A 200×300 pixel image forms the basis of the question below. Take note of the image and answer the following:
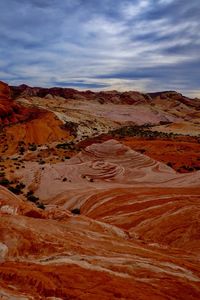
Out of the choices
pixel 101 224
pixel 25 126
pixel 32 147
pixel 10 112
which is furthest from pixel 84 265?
pixel 10 112

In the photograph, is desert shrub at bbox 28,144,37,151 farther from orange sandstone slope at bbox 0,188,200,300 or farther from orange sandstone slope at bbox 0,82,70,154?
orange sandstone slope at bbox 0,188,200,300

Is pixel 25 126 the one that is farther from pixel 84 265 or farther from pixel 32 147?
pixel 84 265

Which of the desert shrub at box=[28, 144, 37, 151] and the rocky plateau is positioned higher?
the desert shrub at box=[28, 144, 37, 151]

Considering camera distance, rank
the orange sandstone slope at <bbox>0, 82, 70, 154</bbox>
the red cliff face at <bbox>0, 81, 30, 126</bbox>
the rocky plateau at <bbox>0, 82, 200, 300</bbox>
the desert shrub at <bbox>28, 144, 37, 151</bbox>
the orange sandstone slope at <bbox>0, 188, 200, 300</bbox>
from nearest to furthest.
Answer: the orange sandstone slope at <bbox>0, 188, 200, 300</bbox>, the rocky plateau at <bbox>0, 82, 200, 300</bbox>, the desert shrub at <bbox>28, 144, 37, 151</bbox>, the orange sandstone slope at <bbox>0, 82, 70, 154</bbox>, the red cliff face at <bbox>0, 81, 30, 126</bbox>

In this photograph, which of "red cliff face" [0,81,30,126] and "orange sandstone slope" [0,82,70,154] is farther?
"red cliff face" [0,81,30,126]

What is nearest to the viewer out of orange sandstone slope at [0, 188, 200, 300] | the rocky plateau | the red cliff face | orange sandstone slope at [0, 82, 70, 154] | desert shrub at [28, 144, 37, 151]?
orange sandstone slope at [0, 188, 200, 300]

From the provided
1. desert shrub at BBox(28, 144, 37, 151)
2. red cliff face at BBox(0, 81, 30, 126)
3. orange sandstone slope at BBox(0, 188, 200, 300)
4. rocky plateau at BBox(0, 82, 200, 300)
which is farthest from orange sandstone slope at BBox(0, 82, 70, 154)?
orange sandstone slope at BBox(0, 188, 200, 300)

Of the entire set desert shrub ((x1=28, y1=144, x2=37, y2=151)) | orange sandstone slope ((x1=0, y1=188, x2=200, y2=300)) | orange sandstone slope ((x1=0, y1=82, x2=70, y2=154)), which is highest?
orange sandstone slope ((x1=0, y1=82, x2=70, y2=154))

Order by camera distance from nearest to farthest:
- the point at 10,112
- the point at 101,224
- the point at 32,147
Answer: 1. the point at 101,224
2. the point at 32,147
3. the point at 10,112

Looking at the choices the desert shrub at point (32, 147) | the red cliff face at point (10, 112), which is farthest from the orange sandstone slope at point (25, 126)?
the desert shrub at point (32, 147)

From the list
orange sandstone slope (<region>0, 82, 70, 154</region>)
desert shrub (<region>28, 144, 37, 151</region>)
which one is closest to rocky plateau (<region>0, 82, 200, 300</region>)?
desert shrub (<region>28, 144, 37, 151</region>)

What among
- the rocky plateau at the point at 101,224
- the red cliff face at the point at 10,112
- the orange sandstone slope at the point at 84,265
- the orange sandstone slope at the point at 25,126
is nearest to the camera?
the orange sandstone slope at the point at 84,265

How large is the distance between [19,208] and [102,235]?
10.8 feet

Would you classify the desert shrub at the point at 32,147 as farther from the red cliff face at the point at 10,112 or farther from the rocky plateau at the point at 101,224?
the red cliff face at the point at 10,112
